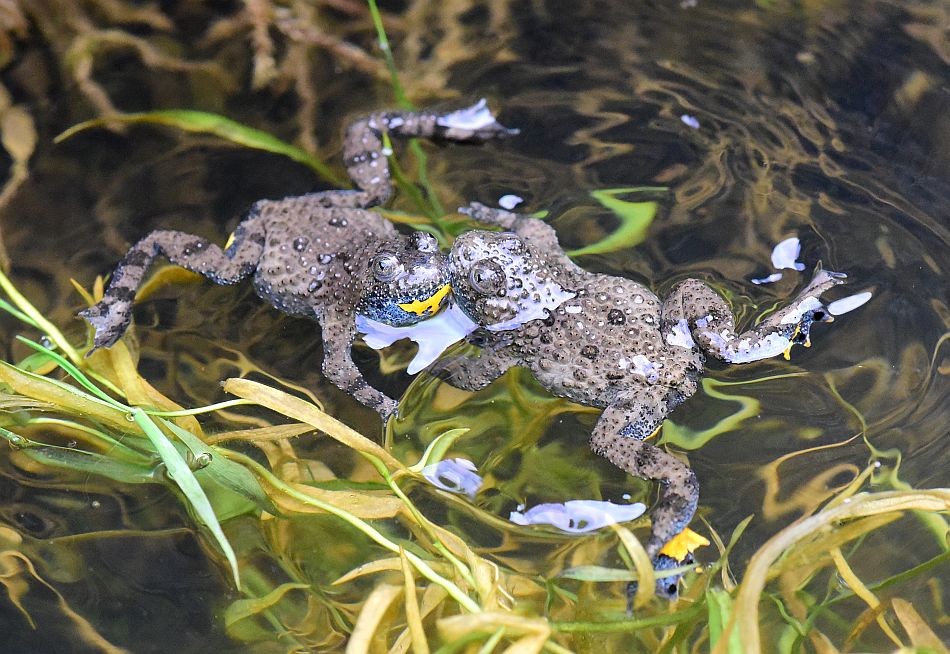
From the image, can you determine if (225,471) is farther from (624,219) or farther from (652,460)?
(624,219)

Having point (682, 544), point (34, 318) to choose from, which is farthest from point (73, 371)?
point (682, 544)

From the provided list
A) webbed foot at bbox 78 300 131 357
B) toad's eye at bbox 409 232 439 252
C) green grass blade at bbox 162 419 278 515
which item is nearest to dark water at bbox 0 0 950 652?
webbed foot at bbox 78 300 131 357

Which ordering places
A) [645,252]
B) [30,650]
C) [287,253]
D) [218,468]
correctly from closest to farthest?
[218,468], [30,650], [287,253], [645,252]

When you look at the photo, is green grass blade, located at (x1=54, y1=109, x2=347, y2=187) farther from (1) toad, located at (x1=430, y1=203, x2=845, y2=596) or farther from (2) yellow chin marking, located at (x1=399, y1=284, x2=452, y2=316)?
(1) toad, located at (x1=430, y1=203, x2=845, y2=596)

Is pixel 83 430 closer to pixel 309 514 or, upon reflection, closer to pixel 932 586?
pixel 309 514

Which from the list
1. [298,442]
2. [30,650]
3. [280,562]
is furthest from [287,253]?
[30,650]

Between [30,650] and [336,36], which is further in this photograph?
[336,36]

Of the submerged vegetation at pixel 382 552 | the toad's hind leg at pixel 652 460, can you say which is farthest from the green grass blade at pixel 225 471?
the toad's hind leg at pixel 652 460
